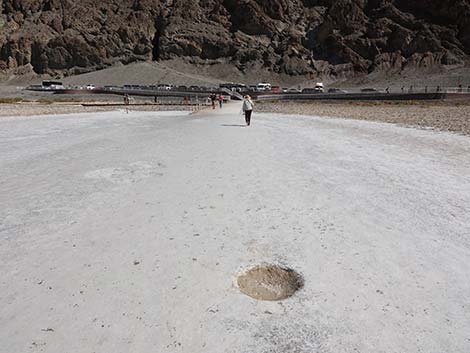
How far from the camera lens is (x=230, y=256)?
429 cm

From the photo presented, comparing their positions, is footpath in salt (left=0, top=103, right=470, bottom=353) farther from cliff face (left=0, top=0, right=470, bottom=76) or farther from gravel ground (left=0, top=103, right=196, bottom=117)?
cliff face (left=0, top=0, right=470, bottom=76)

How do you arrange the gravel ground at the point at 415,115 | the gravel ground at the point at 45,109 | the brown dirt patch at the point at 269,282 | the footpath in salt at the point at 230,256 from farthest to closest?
the gravel ground at the point at 45,109 → the gravel ground at the point at 415,115 → the brown dirt patch at the point at 269,282 → the footpath in salt at the point at 230,256

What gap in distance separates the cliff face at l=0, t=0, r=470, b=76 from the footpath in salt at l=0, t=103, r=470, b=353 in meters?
97.7

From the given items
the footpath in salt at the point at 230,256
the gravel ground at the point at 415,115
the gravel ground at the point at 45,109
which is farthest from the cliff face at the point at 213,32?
the footpath in salt at the point at 230,256

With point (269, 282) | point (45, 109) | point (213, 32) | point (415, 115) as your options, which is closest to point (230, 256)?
point (269, 282)

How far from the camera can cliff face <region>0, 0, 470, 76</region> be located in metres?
97.9

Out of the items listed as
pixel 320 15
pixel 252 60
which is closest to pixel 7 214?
pixel 252 60

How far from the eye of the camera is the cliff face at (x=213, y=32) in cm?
9788

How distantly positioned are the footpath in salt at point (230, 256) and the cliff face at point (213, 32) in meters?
97.7

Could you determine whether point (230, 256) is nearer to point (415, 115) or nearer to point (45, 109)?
point (415, 115)

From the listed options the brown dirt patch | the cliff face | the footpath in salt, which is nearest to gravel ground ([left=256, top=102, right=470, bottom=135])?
the footpath in salt

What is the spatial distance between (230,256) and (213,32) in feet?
376

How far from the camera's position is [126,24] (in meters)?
113

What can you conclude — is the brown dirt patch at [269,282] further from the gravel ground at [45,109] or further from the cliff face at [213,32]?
the cliff face at [213,32]
